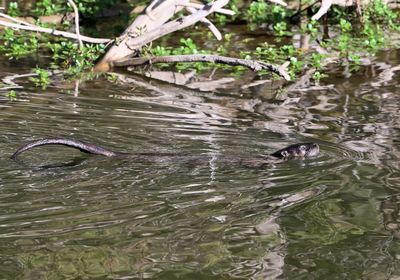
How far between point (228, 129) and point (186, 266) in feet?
10.5

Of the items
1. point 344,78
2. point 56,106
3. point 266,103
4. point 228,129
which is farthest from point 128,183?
point 344,78

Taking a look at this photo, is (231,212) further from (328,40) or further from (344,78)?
(328,40)

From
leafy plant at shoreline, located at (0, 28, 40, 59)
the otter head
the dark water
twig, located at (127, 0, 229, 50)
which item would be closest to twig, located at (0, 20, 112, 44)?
twig, located at (127, 0, 229, 50)

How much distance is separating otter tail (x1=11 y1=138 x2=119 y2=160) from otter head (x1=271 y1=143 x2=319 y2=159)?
136 centimetres

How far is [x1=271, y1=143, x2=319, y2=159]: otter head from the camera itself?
7.06 meters

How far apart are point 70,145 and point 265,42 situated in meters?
5.61

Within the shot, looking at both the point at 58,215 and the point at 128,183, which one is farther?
the point at 128,183

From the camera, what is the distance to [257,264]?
5078 millimetres

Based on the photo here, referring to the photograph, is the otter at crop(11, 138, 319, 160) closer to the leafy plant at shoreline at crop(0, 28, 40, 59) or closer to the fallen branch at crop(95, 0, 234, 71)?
the fallen branch at crop(95, 0, 234, 71)

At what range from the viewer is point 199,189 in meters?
6.34

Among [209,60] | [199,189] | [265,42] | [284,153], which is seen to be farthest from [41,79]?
[199,189]

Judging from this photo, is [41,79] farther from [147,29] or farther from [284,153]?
[284,153]

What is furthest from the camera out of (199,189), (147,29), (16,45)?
(16,45)

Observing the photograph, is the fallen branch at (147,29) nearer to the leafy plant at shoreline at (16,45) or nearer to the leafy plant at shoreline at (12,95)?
the leafy plant at shoreline at (16,45)
